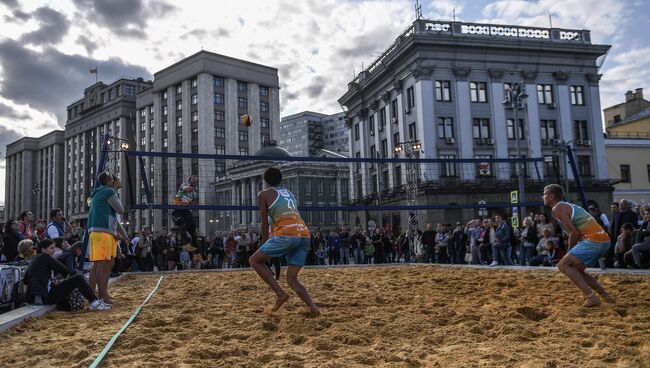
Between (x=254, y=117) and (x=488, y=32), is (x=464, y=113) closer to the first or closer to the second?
(x=488, y=32)

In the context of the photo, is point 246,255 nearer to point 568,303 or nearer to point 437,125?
point 568,303

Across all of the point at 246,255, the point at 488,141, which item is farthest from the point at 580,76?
the point at 246,255

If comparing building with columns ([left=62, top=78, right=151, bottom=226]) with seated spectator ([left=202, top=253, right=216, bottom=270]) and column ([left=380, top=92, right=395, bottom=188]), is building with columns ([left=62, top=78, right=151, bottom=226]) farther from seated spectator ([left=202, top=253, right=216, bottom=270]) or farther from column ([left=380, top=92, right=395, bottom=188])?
seated spectator ([left=202, top=253, right=216, bottom=270])

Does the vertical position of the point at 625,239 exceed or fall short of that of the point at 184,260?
it exceeds it

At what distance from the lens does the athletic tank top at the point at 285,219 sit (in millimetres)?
6215

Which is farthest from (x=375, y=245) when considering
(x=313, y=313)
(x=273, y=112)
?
(x=273, y=112)

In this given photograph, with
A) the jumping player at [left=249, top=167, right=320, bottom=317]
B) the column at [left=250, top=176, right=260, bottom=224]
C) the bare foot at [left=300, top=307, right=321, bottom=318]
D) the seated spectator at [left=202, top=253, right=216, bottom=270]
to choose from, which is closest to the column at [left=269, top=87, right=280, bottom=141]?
the column at [left=250, top=176, right=260, bottom=224]

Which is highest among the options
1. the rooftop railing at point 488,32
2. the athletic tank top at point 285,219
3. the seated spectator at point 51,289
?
the rooftop railing at point 488,32

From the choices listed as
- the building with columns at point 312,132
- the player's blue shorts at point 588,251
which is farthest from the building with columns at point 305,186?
the building with columns at point 312,132

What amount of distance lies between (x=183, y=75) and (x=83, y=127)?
34.9 m

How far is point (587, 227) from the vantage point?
664 centimetres

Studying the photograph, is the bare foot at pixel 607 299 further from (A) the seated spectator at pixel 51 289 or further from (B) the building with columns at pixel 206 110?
(B) the building with columns at pixel 206 110

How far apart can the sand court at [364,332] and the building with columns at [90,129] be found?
274 ft

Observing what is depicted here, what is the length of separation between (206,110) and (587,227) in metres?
70.0
